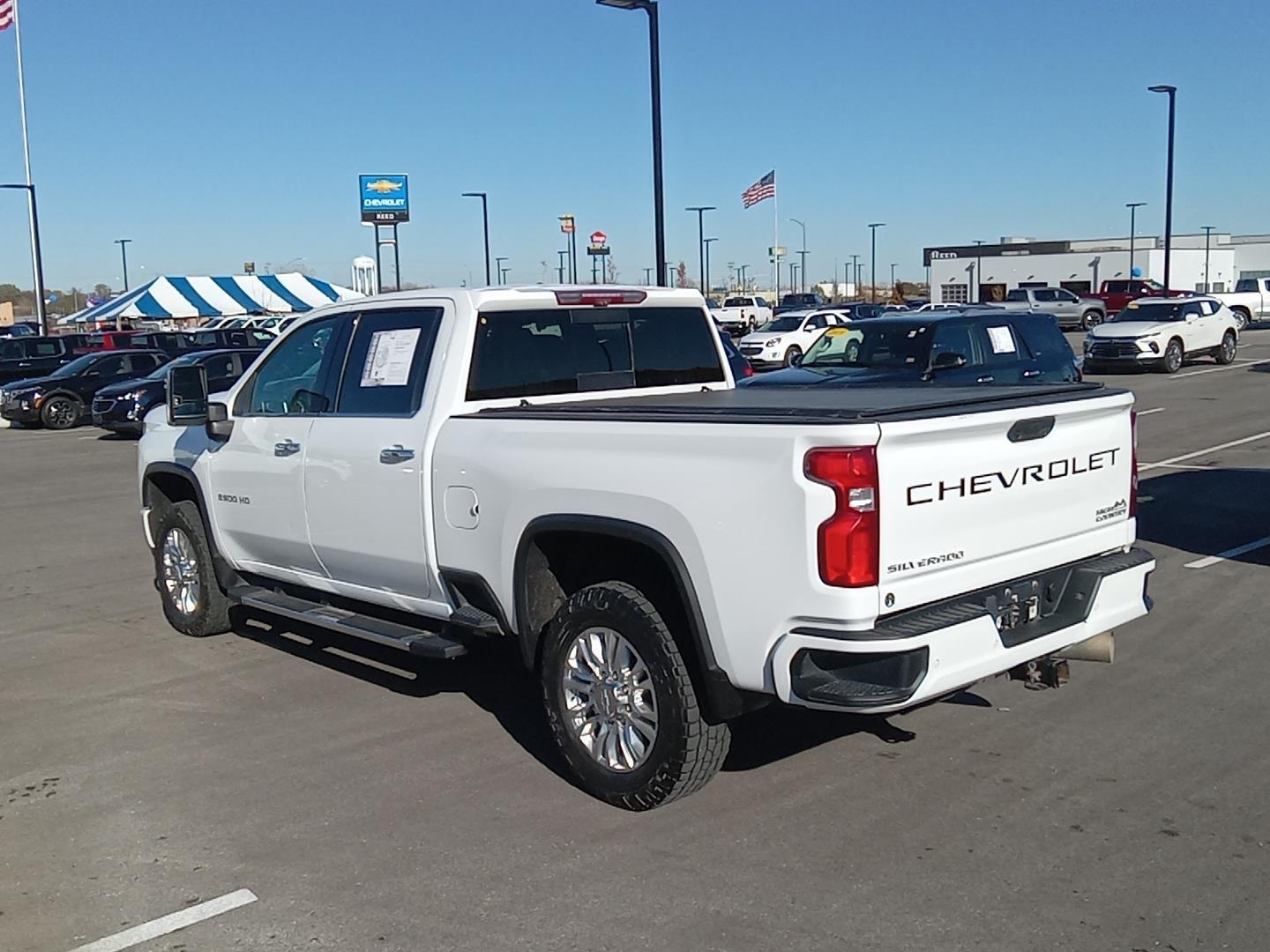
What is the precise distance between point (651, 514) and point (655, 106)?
1633 centimetres

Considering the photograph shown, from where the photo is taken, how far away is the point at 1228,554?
920cm

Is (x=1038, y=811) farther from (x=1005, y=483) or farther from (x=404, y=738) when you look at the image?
(x=404, y=738)

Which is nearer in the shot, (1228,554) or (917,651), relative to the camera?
(917,651)

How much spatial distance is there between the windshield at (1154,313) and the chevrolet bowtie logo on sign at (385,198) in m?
41.5

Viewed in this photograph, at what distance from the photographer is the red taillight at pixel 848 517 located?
13.2ft

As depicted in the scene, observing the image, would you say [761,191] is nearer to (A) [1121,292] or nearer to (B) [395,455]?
(A) [1121,292]

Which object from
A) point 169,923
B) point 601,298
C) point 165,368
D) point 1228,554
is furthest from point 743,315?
point 169,923

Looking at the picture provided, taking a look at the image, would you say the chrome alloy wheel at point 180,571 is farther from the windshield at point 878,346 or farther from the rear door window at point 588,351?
the windshield at point 878,346

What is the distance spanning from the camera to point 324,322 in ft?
21.5

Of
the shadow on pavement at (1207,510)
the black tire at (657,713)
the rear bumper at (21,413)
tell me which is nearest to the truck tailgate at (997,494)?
the black tire at (657,713)

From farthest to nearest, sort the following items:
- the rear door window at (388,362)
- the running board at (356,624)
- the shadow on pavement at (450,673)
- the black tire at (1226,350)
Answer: the black tire at (1226,350) → the shadow on pavement at (450,673) → the rear door window at (388,362) → the running board at (356,624)

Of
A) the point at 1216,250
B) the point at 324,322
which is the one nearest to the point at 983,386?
the point at 324,322

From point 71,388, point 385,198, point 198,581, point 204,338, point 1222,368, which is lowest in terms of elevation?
point 1222,368

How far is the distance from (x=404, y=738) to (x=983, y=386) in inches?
120
